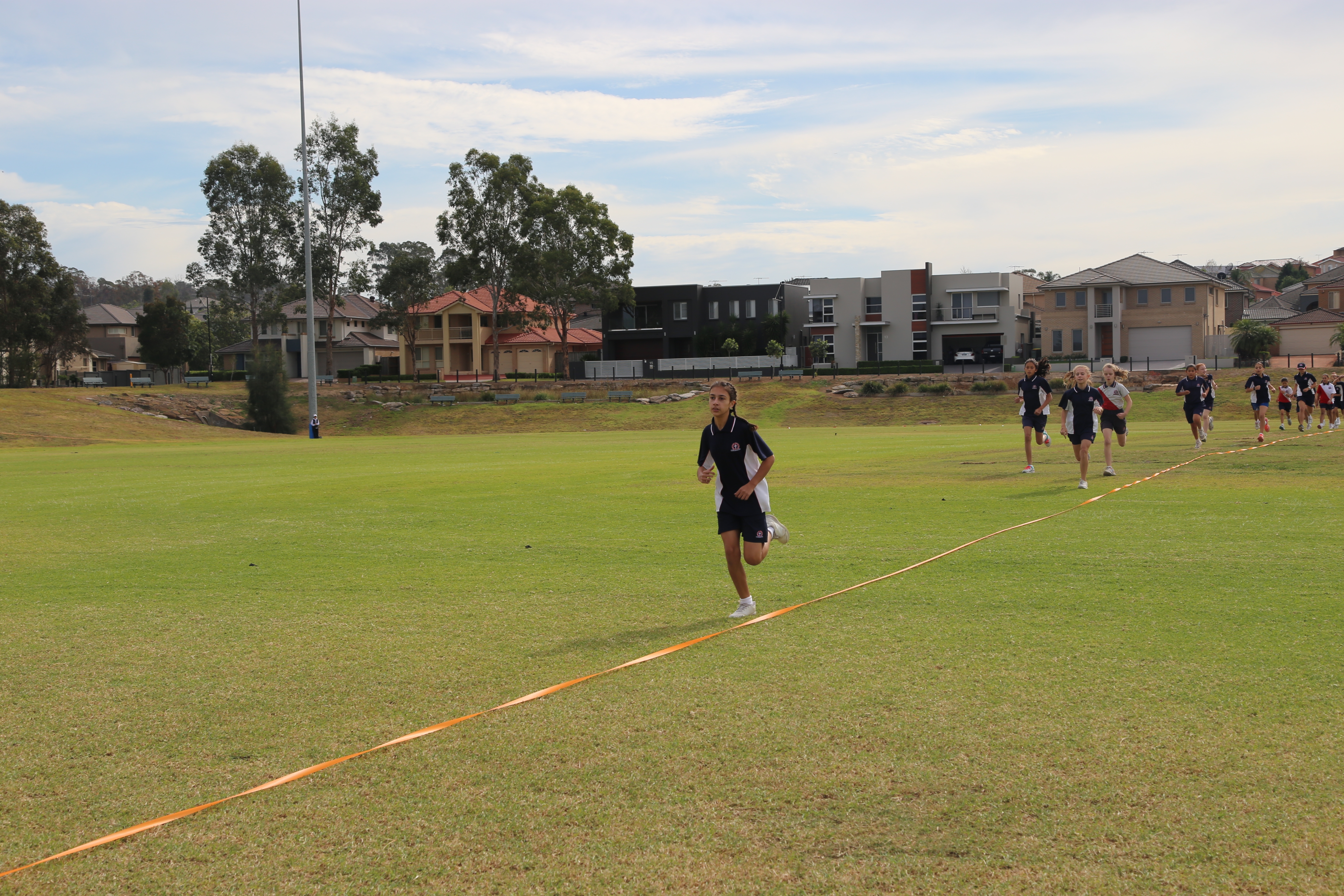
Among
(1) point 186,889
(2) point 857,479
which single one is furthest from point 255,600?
(2) point 857,479

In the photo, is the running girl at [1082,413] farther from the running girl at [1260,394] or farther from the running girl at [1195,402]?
the running girl at [1260,394]

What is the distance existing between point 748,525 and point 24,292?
84.9m

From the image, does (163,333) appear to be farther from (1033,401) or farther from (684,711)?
(684,711)

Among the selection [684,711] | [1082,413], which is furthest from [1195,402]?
[684,711]

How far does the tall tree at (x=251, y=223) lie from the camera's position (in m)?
78.8

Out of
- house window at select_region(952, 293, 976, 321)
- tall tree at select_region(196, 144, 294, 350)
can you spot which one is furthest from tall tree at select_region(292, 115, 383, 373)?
house window at select_region(952, 293, 976, 321)

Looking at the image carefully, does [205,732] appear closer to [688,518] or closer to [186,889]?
[186,889]

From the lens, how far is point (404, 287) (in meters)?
82.9

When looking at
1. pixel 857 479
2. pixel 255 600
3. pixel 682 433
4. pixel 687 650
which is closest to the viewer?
pixel 687 650

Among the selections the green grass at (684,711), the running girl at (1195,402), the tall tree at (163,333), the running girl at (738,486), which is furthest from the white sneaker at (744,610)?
the tall tree at (163,333)

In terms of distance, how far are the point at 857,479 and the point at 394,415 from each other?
165 feet

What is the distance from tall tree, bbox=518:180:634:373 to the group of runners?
48.9 meters

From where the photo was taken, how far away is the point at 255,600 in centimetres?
1023

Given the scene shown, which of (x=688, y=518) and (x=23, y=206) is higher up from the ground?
(x=23, y=206)
